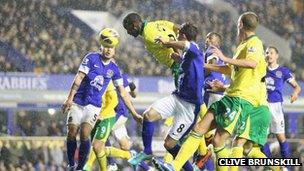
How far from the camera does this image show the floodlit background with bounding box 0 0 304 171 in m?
→ 19.0

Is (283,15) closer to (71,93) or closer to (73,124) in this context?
(73,124)

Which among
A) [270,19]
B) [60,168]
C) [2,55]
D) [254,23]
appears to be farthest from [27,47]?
[254,23]

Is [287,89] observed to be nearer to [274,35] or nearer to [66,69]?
[274,35]

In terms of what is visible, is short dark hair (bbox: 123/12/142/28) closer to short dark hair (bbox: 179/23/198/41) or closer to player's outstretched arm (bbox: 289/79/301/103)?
short dark hair (bbox: 179/23/198/41)

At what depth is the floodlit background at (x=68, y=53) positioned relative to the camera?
19.0 m

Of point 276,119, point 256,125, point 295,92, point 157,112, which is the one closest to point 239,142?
point 256,125

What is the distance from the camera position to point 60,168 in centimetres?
1803

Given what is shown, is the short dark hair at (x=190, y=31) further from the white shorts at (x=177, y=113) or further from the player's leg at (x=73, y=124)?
the player's leg at (x=73, y=124)

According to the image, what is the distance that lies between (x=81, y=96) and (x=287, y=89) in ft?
31.9

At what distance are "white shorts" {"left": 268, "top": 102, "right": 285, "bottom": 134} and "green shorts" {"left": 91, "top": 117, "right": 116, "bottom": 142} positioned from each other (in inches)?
112

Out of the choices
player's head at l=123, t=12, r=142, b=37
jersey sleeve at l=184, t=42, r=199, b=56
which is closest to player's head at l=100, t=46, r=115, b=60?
player's head at l=123, t=12, r=142, b=37

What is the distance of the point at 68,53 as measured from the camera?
74.4 ft

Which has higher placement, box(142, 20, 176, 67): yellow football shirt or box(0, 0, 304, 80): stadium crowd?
box(142, 20, 176, 67): yellow football shirt

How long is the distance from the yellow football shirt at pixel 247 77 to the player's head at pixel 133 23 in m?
1.95
